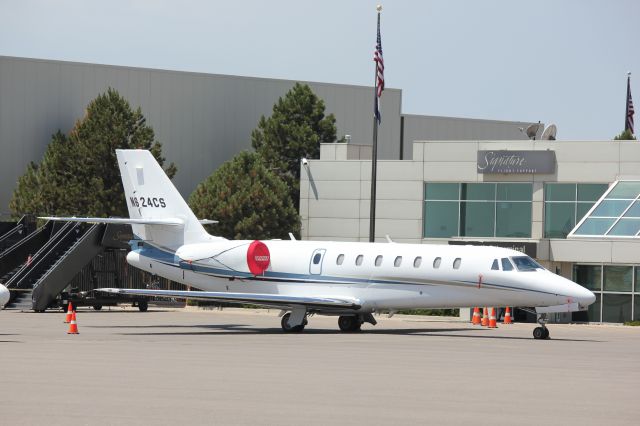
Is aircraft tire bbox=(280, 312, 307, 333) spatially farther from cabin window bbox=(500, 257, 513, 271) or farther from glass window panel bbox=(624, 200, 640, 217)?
glass window panel bbox=(624, 200, 640, 217)

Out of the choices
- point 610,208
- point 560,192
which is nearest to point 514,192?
point 560,192

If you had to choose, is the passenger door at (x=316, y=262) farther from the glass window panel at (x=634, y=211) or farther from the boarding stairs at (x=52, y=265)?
the glass window panel at (x=634, y=211)

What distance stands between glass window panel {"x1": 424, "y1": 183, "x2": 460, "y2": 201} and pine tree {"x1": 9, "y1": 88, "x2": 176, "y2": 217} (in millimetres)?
24117

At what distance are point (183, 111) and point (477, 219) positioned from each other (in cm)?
3320

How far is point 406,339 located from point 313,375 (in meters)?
12.4

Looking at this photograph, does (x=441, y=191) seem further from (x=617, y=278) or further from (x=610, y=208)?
(x=617, y=278)

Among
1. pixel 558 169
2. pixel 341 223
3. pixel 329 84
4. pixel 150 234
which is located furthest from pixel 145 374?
pixel 329 84

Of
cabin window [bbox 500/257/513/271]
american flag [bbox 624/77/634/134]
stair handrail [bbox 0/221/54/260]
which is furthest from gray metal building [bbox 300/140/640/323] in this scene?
american flag [bbox 624/77/634/134]

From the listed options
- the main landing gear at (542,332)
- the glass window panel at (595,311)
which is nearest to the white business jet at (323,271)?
the main landing gear at (542,332)

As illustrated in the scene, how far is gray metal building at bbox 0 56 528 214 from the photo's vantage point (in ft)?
261

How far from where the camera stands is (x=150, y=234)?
130ft

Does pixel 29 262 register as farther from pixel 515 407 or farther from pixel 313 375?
pixel 515 407

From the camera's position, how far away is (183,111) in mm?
85062
